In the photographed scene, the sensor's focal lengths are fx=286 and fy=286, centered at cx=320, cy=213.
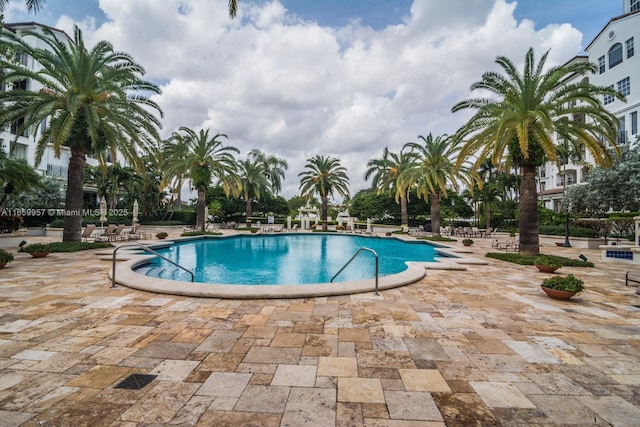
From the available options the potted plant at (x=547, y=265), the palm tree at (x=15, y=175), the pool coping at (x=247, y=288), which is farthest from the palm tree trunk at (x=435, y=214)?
the palm tree at (x=15, y=175)

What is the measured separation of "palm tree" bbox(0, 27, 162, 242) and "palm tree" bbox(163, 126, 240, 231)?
8078 millimetres

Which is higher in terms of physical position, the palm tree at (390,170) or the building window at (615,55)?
the building window at (615,55)

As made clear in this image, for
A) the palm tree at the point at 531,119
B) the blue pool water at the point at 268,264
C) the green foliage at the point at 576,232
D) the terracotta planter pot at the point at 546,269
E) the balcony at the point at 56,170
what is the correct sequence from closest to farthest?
the terracotta planter pot at the point at 546,269 → the blue pool water at the point at 268,264 → the palm tree at the point at 531,119 → the green foliage at the point at 576,232 → the balcony at the point at 56,170

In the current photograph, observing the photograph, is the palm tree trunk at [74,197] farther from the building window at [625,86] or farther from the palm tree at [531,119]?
the building window at [625,86]

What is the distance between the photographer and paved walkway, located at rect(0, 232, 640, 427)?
256 cm

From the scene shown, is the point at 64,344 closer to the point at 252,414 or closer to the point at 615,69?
the point at 252,414

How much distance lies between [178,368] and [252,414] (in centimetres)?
129

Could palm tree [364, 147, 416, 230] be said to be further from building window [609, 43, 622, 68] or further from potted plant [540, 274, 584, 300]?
potted plant [540, 274, 584, 300]

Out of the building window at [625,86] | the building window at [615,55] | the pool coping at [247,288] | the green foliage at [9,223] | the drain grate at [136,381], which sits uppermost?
the building window at [615,55]

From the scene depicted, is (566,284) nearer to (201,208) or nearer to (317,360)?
(317,360)

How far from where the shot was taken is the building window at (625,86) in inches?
930

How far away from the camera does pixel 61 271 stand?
8688mm

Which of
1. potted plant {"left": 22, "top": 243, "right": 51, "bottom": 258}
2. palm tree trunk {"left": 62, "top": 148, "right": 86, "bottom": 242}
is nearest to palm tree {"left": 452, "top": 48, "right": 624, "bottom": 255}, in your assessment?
potted plant {"left": 22, "top": 243, "right": 51, "bottom": 258}

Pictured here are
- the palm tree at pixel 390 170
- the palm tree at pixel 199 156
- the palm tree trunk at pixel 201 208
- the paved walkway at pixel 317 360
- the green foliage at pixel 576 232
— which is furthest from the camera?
the palm tree at pixel 390 170
